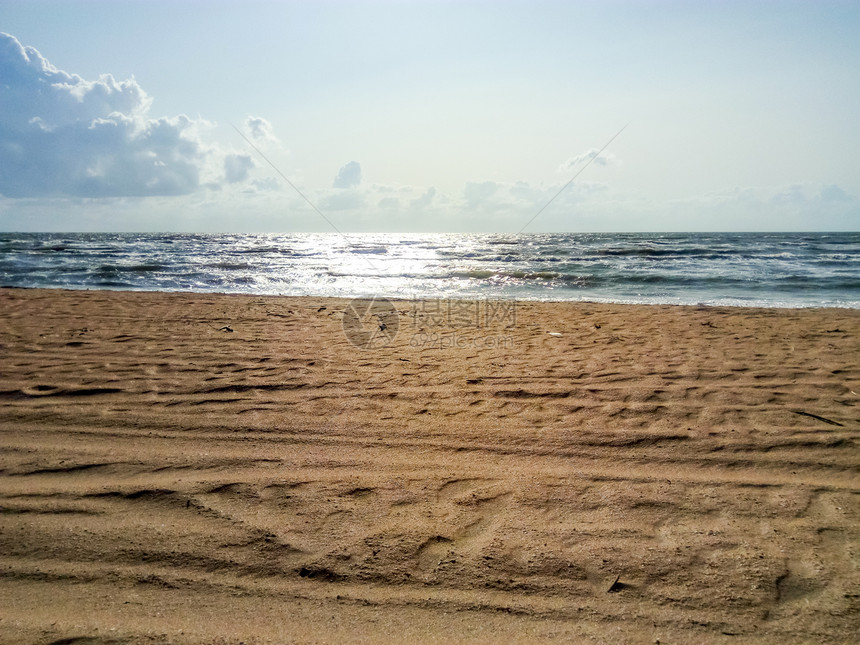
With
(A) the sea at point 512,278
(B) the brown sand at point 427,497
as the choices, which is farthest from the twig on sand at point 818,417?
(A) the sea at point 512,278

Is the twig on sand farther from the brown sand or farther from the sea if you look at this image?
the sea

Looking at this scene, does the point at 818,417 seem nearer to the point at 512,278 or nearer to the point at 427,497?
the point at 427,497

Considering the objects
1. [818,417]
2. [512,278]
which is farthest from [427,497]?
[512,278]

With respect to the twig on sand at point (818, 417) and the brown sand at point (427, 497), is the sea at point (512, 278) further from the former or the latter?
the twig on sand at point (818, 417)

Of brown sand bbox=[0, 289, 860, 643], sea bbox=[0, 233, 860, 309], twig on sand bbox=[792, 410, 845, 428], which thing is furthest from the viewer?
sea bbox=[0, 233, 860, 309]

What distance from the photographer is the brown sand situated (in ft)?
6.88

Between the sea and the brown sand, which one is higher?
the sea

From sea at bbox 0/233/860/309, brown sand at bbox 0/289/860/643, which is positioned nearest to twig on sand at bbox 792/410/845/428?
brown sand at bbox 0/289/860/643

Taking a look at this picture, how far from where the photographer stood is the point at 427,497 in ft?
9.55

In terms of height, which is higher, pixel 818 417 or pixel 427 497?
pixel 818 417

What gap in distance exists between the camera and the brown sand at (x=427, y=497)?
6.88 ft

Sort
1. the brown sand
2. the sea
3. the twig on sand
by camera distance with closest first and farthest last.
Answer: the brown sand < the twig on sand < the sea

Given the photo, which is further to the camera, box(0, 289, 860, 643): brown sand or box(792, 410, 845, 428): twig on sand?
box(792, 410, 845, 428): twig on sand

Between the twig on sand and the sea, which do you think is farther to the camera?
the sea
